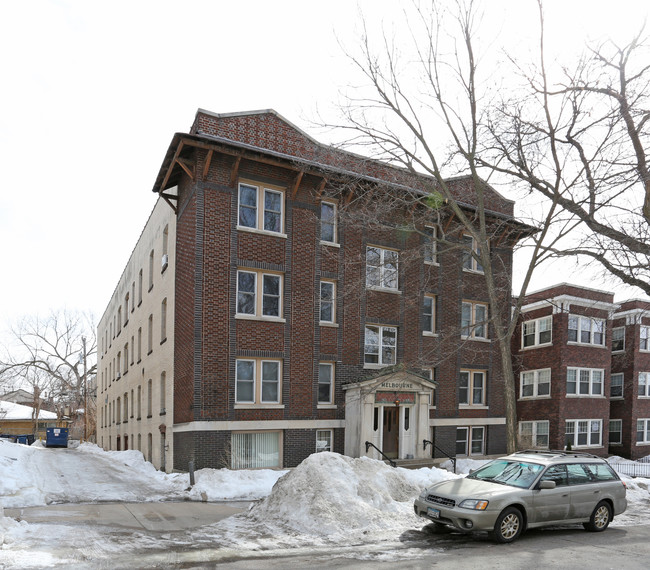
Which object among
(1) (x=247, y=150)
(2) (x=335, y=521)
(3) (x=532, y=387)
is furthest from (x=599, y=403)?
(2) (x=335, y=521)

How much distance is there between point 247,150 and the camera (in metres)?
20.1

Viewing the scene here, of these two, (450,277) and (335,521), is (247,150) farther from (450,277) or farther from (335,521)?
(335,521)

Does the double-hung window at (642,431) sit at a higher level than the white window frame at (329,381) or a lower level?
lower

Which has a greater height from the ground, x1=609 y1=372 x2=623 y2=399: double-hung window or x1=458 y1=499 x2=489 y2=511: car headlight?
x1=458 y1=499 x2=489 y2=511: car headlight

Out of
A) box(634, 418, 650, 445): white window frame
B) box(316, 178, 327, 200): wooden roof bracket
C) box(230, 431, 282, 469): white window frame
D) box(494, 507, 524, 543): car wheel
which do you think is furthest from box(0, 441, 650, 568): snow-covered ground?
box(634, 418, 650, 445): white window frame

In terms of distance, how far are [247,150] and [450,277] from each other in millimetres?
11137

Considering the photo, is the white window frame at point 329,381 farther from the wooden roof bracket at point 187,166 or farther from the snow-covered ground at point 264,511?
the wooden roof bracket at point 187,166

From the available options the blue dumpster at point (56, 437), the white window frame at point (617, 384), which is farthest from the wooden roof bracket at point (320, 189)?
the blue dumpster at point (56, 437)

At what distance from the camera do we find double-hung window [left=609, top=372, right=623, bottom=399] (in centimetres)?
3788

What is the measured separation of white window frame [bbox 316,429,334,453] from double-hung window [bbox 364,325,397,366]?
322cm

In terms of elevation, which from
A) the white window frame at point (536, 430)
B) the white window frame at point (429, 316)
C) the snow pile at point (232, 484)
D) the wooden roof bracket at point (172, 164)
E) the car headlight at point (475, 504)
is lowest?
the white window frame at point (536, 430)

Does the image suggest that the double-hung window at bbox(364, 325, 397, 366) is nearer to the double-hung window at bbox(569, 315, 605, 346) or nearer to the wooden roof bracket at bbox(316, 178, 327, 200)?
the wooden roof bracket at bbox(316, 178, 327, 200)

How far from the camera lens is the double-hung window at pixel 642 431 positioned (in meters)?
37.1

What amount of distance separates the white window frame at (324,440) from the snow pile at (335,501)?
26.5ft
